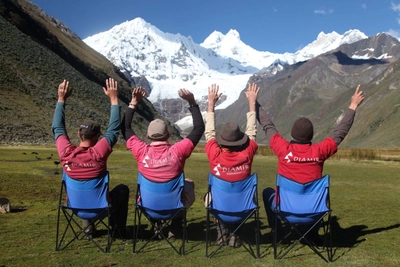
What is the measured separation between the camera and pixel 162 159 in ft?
24.1

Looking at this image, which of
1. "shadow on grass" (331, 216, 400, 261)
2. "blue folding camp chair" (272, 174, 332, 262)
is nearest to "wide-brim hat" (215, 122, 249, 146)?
"blue folding camp chair" (272, 174, 332, 262)

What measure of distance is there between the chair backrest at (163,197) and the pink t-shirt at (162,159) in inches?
4.2

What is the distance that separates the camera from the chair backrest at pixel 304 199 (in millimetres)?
6969

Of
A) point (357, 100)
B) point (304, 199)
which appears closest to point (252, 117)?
point (304, 199)

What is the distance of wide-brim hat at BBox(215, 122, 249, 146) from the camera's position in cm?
750

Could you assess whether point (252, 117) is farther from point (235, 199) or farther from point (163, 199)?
point (163, 199)

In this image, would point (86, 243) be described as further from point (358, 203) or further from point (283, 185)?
point (358, 203)

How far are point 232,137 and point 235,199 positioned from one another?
3.76ft

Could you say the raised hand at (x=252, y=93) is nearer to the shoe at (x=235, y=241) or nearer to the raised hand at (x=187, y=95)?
the raised hand at (x=187, y=95)

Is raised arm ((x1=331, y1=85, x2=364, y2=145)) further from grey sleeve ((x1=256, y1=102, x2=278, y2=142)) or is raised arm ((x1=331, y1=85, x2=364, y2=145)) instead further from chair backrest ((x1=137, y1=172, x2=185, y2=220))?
chair backrest ((x1=137, y1=172, x2=185, y2=220))

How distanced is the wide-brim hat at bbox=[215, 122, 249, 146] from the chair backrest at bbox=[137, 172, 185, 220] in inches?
40.4

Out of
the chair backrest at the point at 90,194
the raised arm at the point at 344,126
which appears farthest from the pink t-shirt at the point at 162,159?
the raised arm at the point at 344,126

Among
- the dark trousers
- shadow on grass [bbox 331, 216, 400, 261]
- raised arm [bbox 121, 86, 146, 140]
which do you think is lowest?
shadow on grass [bbox 331, 216, 400, 261]

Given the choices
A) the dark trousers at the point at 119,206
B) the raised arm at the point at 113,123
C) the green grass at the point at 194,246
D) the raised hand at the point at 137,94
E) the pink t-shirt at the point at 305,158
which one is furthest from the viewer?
the raised hand at the point at 137,94
